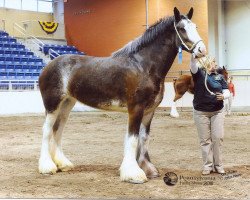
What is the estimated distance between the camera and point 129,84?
5.10 meters

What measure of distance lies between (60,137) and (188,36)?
91.3 inches

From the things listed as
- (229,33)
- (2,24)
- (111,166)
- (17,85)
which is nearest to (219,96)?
(111,166)

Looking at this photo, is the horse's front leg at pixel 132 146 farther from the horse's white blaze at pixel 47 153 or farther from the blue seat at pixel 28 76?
the blue seat at pixel 28 76

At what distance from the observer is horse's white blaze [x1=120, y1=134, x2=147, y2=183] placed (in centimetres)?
495

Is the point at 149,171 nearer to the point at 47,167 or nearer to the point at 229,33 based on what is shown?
the point at 47,167

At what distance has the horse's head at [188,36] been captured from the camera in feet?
15.6

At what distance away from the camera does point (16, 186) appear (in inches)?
191

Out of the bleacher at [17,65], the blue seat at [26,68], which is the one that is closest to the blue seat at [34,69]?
the bleacher at [17,65]

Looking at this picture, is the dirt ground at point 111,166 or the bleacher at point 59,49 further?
the bleacher at point 59,49

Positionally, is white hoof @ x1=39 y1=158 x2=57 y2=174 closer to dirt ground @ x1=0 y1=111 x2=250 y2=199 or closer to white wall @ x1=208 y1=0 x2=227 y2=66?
dirt ground @ x1=0 y1=111 x2=250 y2=199

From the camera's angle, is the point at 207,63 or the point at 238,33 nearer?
the point at 207,63

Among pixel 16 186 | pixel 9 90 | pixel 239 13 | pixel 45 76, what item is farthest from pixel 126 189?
pixel 239 13

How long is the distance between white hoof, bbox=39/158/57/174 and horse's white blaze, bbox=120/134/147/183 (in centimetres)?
104

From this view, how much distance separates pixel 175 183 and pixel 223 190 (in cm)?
52
